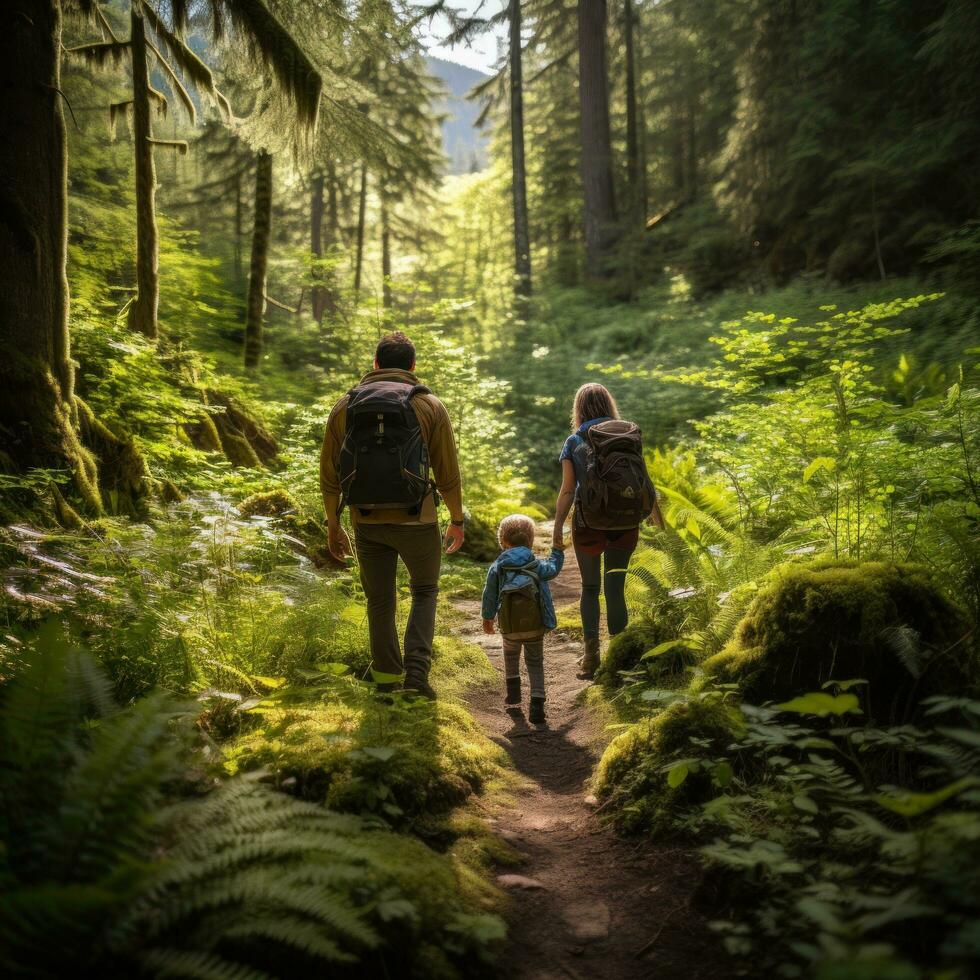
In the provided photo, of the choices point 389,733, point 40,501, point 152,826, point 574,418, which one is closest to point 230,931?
point 152,826

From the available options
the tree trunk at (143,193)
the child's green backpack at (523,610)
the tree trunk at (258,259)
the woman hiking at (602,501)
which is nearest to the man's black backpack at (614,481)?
the woman hiking at (602,501)

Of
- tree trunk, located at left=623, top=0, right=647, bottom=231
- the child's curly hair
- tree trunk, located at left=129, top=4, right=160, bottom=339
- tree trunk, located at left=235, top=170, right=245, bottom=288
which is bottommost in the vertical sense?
the child's curly hair

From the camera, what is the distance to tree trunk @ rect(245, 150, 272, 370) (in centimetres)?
1148

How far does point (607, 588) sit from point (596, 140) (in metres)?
19.4

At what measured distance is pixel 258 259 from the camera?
1188cm

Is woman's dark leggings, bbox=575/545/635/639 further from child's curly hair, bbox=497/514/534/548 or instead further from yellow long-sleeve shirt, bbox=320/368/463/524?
yellow long-sleeve shirt, bbox=320/368/463/524

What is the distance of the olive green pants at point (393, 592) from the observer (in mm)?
3889

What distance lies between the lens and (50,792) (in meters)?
1.76

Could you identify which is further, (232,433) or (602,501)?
(232,433)

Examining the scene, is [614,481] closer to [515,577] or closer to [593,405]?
[593,405]

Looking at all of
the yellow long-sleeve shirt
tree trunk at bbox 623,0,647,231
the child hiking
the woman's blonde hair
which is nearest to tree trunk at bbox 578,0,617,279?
tree trunk at bbox 623,0,647,231

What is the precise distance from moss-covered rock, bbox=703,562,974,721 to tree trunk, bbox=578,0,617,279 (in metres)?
18.9

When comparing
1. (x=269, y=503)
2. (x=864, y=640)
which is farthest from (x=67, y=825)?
(x=269, y=503)

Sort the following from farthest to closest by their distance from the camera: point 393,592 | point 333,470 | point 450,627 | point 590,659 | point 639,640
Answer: point 450,627 → point 590,659 → point 639,640 → point 333,470 → point 393,592
